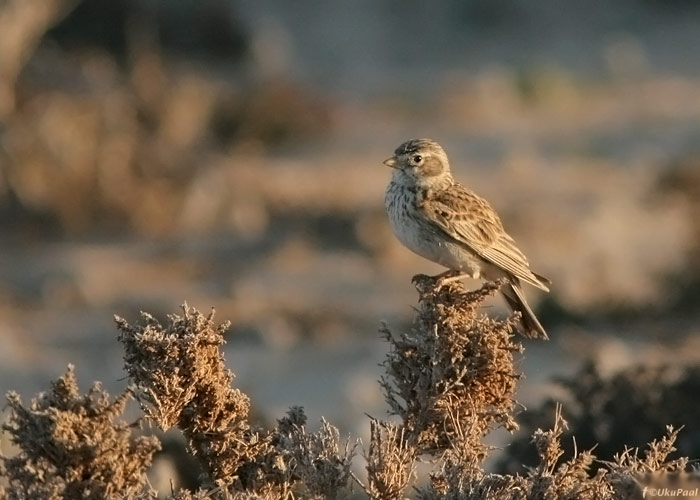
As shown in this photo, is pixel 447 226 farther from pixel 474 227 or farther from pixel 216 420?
pixel 216 420

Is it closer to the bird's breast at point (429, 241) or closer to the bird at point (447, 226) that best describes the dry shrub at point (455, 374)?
the bird at point (447, 226)

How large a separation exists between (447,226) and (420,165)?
0.53m

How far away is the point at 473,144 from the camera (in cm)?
1986

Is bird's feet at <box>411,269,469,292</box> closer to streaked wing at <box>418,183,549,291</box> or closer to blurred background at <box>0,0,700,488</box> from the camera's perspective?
streaked wing at <box>418,183,549,291</box>

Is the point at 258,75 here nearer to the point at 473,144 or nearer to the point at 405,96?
the point at 405,96

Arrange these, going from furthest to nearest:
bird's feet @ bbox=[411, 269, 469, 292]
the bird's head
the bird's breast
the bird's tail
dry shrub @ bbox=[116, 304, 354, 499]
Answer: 1. the bird's head
2. the bird's breast
3. the bird's tail
4. bird's feet @ bbox=[411, 269, 469, 292]
5. dry shrub @ bbox=[116, 304, 354, 499]

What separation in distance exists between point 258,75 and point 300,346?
11770mm

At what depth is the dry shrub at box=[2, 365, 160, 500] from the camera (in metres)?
4.97

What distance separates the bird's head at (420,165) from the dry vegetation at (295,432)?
1.94 metres

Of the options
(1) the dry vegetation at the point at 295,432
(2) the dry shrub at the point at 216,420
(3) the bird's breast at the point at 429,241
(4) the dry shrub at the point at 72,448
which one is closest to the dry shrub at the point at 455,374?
(1) the dry vegetation at the point at 295,432

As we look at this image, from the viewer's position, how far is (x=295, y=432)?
17.7ft

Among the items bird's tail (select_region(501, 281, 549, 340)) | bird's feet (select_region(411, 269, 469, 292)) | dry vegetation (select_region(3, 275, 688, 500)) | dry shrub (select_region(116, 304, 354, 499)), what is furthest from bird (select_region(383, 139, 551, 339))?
dry shrub (select_region(116, 304, 354, 499))

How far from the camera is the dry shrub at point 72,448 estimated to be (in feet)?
16.3

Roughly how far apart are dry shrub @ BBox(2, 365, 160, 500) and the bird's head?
3.01m
